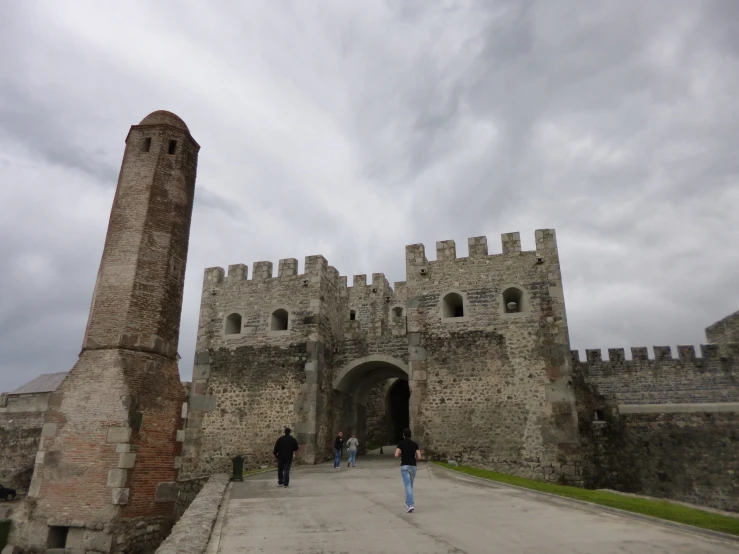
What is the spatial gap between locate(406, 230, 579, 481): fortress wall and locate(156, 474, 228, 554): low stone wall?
833cm

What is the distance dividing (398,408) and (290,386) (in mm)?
13415


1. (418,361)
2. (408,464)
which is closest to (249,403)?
(418,361)

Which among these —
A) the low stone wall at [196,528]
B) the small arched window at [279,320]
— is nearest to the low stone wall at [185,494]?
the low stone wall at [196,528]

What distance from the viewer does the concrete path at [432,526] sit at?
579 centimetres

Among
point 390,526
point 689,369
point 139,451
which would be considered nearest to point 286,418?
point 139,451

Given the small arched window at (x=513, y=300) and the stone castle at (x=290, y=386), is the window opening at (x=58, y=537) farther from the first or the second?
the small arched window at (x=513, y=300)

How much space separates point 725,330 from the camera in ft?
82.9

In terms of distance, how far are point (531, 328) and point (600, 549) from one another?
11.1 meters

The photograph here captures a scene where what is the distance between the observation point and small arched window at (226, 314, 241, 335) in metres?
19.6

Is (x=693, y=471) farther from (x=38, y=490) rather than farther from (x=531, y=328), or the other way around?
(x=38, y=490)

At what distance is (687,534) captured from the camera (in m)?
6.56

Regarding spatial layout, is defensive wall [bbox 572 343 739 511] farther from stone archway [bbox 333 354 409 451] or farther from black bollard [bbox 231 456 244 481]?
black bollard [bbox 231 456 244 481]

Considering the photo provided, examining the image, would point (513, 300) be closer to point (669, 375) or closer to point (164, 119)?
point (669, 375)

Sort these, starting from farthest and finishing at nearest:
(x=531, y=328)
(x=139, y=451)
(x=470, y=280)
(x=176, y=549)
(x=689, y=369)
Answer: (x=689, y=369) → (x=470, y=280) → (x=531, y=328) → (x=139, y=451) → (x=176, y=549)
